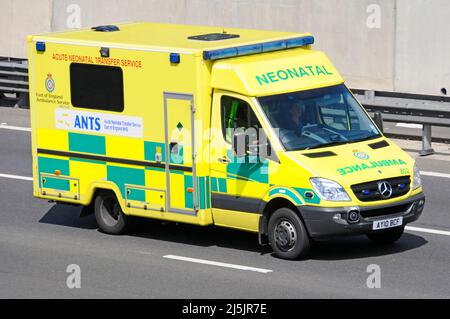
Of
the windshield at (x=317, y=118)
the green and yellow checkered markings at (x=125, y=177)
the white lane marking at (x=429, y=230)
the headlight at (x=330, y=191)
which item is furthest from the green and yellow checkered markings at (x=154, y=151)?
the white lane marking at (x=429, y=230)

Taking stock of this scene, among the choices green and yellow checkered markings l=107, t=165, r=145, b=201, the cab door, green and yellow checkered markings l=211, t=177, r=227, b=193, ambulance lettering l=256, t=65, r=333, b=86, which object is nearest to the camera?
the cab door

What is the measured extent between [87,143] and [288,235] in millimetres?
2982

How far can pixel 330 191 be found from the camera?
1343cm

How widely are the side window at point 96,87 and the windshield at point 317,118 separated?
1.93 meters

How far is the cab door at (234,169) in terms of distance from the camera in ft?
45.9

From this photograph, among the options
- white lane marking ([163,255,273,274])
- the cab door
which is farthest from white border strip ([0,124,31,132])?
the cab door

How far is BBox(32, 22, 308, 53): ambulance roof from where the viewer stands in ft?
47.2

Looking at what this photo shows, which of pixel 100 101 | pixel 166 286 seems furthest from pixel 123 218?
pixel 166 286

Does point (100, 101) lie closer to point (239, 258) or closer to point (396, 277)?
point (239, 258)

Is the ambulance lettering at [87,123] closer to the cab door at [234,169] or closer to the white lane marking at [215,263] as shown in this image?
the cab door at [234,169]

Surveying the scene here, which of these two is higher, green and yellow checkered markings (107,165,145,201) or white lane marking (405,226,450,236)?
green and yellow checkered markings (107,165,145,201)

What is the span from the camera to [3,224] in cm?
1623

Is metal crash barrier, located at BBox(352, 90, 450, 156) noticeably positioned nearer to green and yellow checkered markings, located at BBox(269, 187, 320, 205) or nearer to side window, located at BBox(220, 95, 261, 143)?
side window, located at BBox(220, 95, 261, 143)

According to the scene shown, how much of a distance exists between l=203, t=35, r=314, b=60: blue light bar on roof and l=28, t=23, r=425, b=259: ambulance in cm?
1
